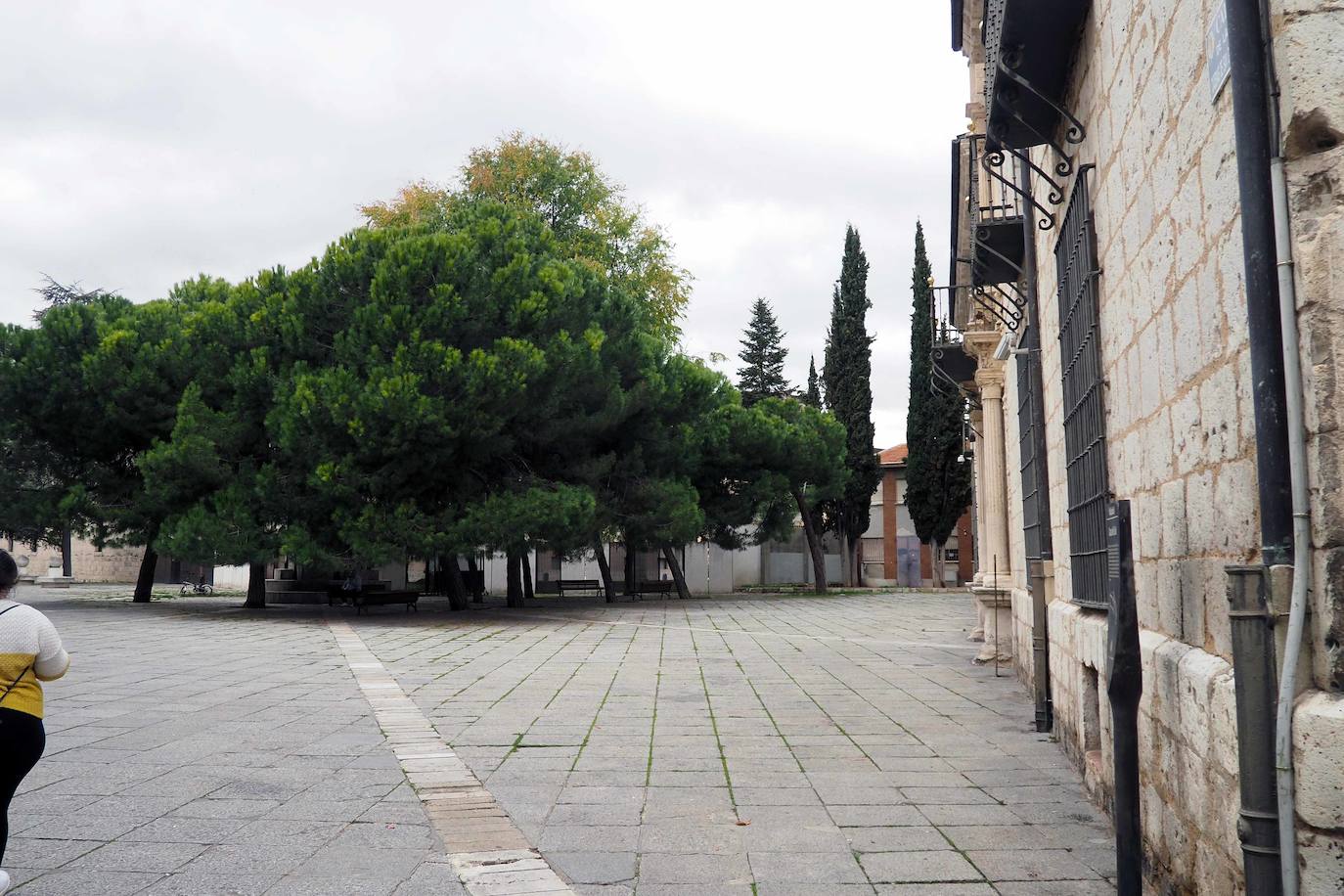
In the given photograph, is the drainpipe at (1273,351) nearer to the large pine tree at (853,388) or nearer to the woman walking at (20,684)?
the woman walking at (20,684)

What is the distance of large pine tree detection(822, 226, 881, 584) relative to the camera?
138 feet

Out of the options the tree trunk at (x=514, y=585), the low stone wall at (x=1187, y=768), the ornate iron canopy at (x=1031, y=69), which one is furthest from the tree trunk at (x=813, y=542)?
the low stone wall at (x=1187, y=768)

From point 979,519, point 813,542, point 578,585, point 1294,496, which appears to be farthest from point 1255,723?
point 813,542

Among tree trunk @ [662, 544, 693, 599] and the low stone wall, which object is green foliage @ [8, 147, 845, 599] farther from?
the low stone wall

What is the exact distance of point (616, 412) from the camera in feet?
72.8

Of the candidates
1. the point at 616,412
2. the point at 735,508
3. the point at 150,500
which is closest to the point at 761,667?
the point at 616,412

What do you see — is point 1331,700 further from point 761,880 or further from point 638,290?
point 638,290

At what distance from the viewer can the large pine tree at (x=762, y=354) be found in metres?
54.3

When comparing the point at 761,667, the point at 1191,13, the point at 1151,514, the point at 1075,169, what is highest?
the point at 1075,169

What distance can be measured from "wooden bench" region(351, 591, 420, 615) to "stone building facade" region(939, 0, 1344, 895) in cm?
1725

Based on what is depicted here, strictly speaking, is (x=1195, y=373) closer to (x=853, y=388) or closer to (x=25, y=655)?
(x=25, y=655)

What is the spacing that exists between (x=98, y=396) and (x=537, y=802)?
2048 centimetres

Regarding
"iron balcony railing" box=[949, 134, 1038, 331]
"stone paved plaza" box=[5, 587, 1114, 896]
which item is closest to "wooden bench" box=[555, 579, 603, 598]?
"stone paved plaza" box=[5, 587, 1114, 896]

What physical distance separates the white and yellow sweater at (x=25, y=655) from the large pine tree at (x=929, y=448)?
34.6 metres
